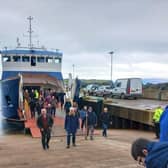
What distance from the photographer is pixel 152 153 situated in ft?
6.75

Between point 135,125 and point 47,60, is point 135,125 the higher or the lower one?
the lower one

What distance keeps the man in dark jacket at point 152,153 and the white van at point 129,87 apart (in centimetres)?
3850

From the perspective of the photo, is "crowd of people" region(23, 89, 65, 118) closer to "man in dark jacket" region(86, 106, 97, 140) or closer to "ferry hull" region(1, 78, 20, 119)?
"ferry hull" region(1, 78, 20, 119)

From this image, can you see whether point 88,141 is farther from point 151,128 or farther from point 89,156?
point 151,128

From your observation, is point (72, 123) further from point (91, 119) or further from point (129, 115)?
point (129, 115)

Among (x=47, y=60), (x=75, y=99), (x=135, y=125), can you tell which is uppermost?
(x=47, y=60)

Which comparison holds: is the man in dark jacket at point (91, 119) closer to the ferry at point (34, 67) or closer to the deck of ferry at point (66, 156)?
the deck of ferry at point (66, 156)

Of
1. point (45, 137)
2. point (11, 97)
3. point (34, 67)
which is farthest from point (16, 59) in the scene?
point (45, 137)

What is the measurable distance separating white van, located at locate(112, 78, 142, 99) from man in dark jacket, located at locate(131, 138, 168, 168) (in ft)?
126

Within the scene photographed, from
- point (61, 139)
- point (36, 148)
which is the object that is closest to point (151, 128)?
point (61, 139)

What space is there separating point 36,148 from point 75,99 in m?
13.4

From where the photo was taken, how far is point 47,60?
31422 millimetres

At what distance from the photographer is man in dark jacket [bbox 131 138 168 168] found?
6.61 ft

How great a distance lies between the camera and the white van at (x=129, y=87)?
4091 cm
